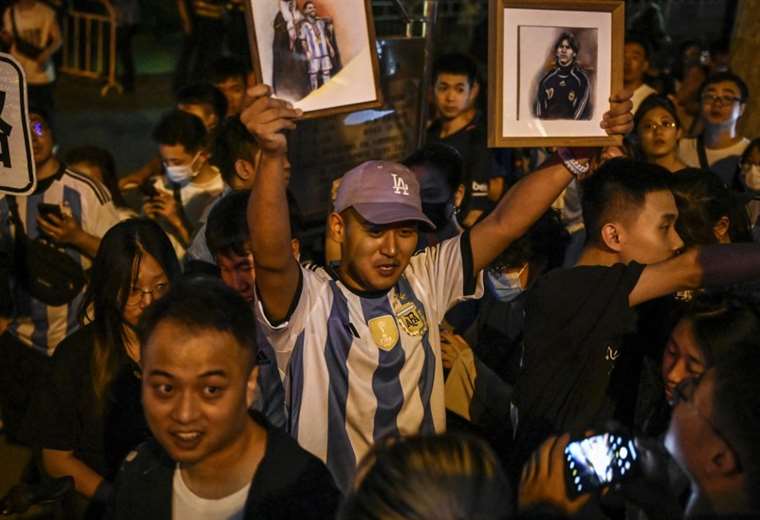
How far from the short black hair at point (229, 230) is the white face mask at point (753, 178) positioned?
3688 mm

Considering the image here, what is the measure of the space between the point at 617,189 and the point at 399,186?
91 centimetres

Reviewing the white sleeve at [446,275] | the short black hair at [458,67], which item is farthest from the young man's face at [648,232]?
the short black hair at [458,67]

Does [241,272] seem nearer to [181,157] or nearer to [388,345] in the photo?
[388,345]

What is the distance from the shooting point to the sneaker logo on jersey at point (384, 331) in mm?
3457

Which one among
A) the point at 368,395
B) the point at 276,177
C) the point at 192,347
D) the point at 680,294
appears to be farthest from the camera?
the point at 680,294

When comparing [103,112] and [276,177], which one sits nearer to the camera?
[276,177]

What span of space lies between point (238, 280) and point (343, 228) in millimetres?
884

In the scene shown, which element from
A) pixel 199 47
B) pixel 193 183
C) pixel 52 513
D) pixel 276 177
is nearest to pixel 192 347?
pixel 276 177

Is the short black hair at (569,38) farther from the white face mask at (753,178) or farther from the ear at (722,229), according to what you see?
the white face mask at (753,178)

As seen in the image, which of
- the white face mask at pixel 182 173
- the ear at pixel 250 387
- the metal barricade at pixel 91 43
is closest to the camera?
the ear at pixel 250 387

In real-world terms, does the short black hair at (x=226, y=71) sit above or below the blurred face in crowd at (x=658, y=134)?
above

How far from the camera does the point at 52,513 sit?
121 inches

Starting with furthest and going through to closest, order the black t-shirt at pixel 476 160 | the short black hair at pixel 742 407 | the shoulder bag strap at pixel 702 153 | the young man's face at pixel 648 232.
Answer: the shoulder bag strap at pixel 702 153
the black t-shirt at pixel 476 160
the young man's face at pixel 648 232
the short black hair at pixel 742 407

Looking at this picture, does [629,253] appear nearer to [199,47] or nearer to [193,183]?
[193,183]
